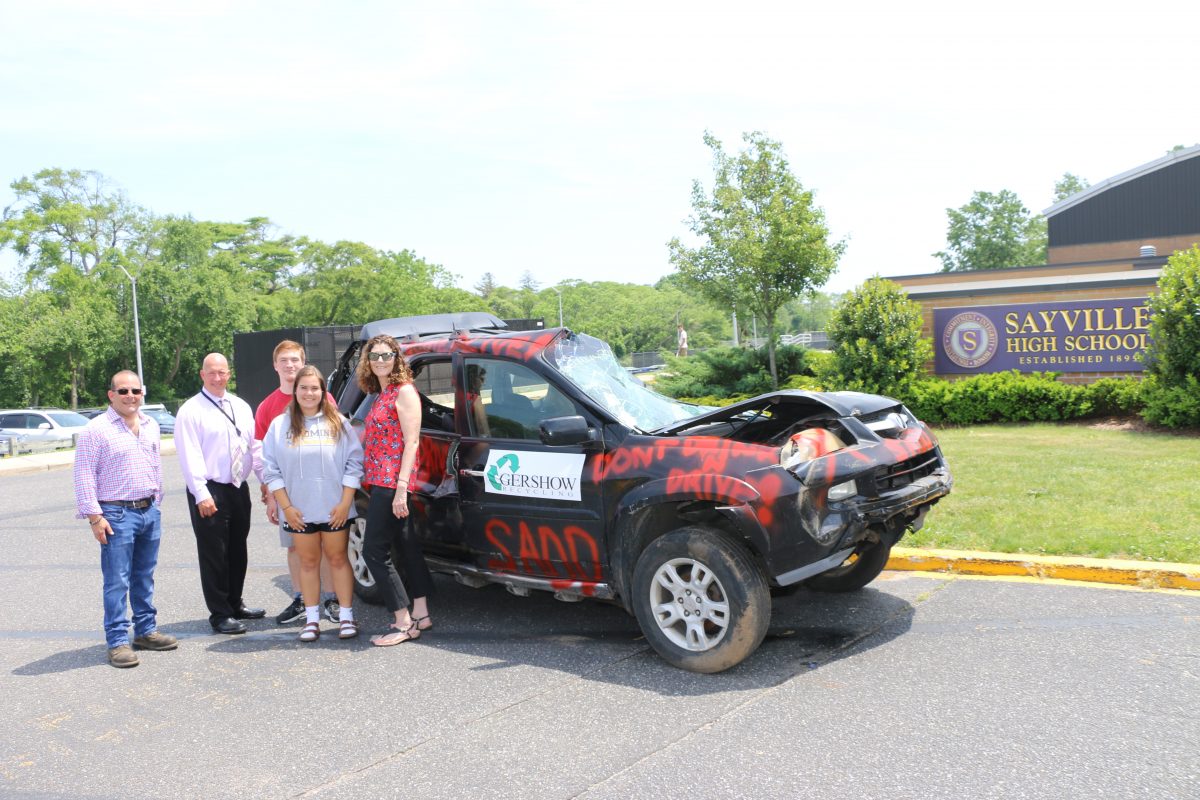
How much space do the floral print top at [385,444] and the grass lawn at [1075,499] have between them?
12.5 feet

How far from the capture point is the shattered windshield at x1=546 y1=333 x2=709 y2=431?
225 inches

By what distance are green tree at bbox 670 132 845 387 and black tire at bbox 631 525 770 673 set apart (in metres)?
13.7

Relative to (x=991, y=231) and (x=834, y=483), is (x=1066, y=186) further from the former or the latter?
(x=834, y=483)

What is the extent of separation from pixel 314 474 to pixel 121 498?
1.10 metres

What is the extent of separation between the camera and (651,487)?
5113 mm

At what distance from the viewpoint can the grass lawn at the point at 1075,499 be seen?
6750 mm

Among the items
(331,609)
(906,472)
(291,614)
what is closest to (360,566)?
(331,609)

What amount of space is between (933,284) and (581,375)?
12.1 metres

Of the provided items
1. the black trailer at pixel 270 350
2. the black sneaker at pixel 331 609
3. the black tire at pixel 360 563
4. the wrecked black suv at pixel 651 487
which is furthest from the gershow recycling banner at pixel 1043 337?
the black trailer at pixel 270 350

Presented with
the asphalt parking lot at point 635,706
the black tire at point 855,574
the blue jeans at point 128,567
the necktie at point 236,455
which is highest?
the necktie at point 236,455

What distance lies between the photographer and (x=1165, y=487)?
8.34 metres

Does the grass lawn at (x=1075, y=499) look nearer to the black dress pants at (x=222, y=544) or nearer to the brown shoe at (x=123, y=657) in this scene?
the black dress pants at (x=222, y=544)

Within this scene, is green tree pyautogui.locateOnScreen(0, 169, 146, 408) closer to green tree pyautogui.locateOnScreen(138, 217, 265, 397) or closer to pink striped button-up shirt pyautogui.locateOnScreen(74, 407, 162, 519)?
green tree pyautogui.locateOnScreen(138, 217, 265, 397)

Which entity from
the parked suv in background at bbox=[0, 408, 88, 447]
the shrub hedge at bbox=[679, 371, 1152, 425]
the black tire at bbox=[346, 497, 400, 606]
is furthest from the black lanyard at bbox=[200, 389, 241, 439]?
the parked suv in background at bbox=[0, 408, 88, 447]
